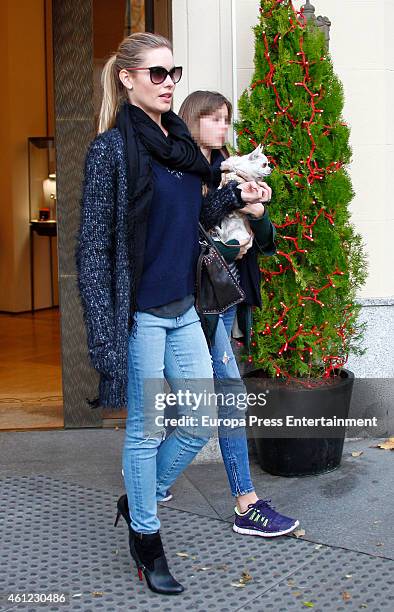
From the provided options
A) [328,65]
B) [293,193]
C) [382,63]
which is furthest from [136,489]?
[382,63]

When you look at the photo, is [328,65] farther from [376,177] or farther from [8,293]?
[8,293]

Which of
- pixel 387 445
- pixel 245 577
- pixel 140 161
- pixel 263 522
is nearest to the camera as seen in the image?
pixel 140 161

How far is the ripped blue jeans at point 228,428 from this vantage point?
4090mm

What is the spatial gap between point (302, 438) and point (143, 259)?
5.74ft

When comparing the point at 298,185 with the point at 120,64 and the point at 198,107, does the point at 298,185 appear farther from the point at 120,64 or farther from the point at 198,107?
the point at 120,64

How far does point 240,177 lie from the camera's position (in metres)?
3.90

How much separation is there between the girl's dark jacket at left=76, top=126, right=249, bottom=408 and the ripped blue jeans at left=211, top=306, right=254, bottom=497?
78 centimetres

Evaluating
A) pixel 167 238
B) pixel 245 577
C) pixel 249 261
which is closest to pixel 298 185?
pixel 249 261

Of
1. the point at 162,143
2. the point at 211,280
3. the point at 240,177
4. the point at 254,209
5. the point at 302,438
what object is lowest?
the point at 302,438

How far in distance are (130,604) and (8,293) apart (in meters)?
8.49

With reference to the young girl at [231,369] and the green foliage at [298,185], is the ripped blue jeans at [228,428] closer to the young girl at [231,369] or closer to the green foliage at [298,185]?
the young girl at [231,369]

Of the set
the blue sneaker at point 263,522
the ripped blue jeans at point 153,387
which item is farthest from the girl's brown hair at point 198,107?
the blue sneaker at point 263,522

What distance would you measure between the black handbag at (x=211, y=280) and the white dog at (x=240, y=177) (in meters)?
0.25

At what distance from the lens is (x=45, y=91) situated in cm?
1197
